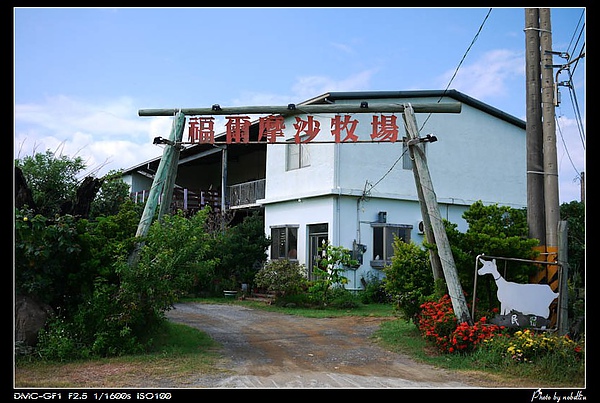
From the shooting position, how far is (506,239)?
950 cm

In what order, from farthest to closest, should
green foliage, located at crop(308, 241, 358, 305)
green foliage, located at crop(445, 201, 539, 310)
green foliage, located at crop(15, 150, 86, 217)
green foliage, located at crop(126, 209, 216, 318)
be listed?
green foliage, located at crop(308, 241, 358, 305), green foliage, located at crop(15, 150, 86, 217), green foliage, located at crop(445, 201, 539, 310), green foliage, located at crop(126, 209, 216, 318)

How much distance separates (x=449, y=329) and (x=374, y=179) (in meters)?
10.5

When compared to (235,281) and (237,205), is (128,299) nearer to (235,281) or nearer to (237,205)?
(235,281)

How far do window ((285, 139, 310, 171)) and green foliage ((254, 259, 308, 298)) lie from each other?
3.97 m

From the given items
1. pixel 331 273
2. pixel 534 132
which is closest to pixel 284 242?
pixel 331 273

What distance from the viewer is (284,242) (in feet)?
69.4

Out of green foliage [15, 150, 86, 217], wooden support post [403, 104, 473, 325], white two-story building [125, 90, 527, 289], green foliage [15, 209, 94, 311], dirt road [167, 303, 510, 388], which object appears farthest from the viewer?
white two-story building [125, 90, 527, 289]

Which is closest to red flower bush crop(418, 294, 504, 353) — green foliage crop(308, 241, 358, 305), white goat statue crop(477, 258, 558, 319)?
white goat statue crop(477, 258, 558, 319)

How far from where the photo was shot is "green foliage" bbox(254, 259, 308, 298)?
17547 millimetres

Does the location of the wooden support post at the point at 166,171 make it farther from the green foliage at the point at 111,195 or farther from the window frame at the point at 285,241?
the window frame at the point at 285,241

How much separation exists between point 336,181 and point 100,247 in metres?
10.3

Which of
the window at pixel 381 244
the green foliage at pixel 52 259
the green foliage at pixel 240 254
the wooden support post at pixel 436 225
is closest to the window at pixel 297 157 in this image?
the green foliage at pixel 240 254

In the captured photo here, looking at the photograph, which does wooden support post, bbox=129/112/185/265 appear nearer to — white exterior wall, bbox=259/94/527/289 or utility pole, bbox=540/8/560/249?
utility pole, bbox=540/8/560/249
